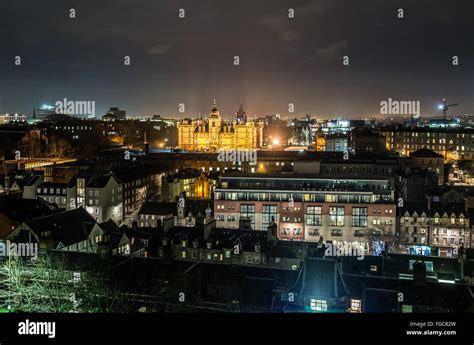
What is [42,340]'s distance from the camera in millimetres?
2137

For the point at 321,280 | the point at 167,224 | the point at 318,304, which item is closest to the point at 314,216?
the point at 167,224

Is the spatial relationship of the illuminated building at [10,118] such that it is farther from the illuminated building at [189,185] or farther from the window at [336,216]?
the window at [336,216]

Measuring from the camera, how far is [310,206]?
22969 mm

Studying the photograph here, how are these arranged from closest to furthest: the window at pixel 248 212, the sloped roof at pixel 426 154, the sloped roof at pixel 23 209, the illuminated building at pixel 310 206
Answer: the sloped roof at pixel 23 209
the illuminated building at pixel 310 206
the window at pixel 248 212
the sloped roof at pixel 426 154

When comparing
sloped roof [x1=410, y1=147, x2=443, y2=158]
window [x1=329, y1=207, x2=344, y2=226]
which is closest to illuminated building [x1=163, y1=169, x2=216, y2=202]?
window [x1=329, y1=207, x2=344, y2=226]

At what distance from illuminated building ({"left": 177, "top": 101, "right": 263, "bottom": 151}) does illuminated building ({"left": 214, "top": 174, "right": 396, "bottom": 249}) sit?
3615cm

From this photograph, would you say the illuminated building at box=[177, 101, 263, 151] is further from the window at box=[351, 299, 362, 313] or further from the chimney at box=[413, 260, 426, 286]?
the chimney at box=[413, 260, 426, 286]

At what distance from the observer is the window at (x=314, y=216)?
891 inches

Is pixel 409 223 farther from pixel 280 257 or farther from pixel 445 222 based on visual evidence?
pixel 280 257

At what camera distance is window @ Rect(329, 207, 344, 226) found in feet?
73.7

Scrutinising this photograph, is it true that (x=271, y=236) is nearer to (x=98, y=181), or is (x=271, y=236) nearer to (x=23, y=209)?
(x=23, y=209)

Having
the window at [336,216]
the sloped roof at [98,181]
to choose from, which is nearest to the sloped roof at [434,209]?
the window at [336,216]

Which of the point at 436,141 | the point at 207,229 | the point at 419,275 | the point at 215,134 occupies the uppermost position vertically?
the point at 215,134

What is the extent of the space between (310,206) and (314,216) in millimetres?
525
